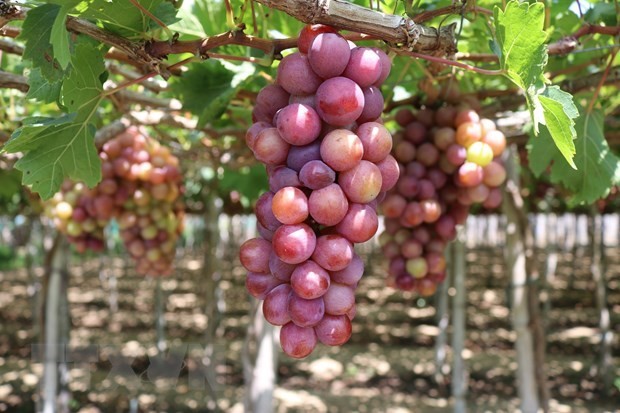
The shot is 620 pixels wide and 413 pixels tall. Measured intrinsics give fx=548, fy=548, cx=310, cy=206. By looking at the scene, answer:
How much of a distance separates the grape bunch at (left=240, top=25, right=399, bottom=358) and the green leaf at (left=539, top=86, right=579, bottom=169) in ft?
0.81

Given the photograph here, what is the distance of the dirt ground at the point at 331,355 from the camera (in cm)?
591

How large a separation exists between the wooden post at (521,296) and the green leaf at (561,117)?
63.7 inches

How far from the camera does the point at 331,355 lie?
776cm

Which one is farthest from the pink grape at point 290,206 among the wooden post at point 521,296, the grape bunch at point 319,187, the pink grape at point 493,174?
the wooden post at point 521,296

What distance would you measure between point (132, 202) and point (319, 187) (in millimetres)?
1735

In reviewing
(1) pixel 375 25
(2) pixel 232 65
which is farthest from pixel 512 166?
(1) pixel 375 25

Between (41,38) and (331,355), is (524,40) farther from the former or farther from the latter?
(331,355)

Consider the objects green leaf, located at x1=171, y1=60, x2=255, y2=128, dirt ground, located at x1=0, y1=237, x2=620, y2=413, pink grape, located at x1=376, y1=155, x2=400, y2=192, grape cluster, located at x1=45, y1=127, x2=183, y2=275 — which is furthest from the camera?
dirt ground, located at x1=0, y1=237, x2=620, y2=413

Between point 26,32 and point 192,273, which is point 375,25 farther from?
point 192,273

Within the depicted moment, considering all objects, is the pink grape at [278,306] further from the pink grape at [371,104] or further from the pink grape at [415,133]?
the pink grape at [415,133]

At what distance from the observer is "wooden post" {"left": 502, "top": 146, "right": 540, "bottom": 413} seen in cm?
238

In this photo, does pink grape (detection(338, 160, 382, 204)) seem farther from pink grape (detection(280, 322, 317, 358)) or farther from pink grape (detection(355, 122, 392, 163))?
pink grape (detection(280, 322, 317, 358))

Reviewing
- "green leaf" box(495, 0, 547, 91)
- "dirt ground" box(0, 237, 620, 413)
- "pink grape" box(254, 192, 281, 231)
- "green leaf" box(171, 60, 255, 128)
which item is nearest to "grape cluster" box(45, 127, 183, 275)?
"green leaf" box(171, 60, 255, 128)

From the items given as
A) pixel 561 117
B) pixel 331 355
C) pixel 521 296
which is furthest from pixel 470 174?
pixel 331 355
